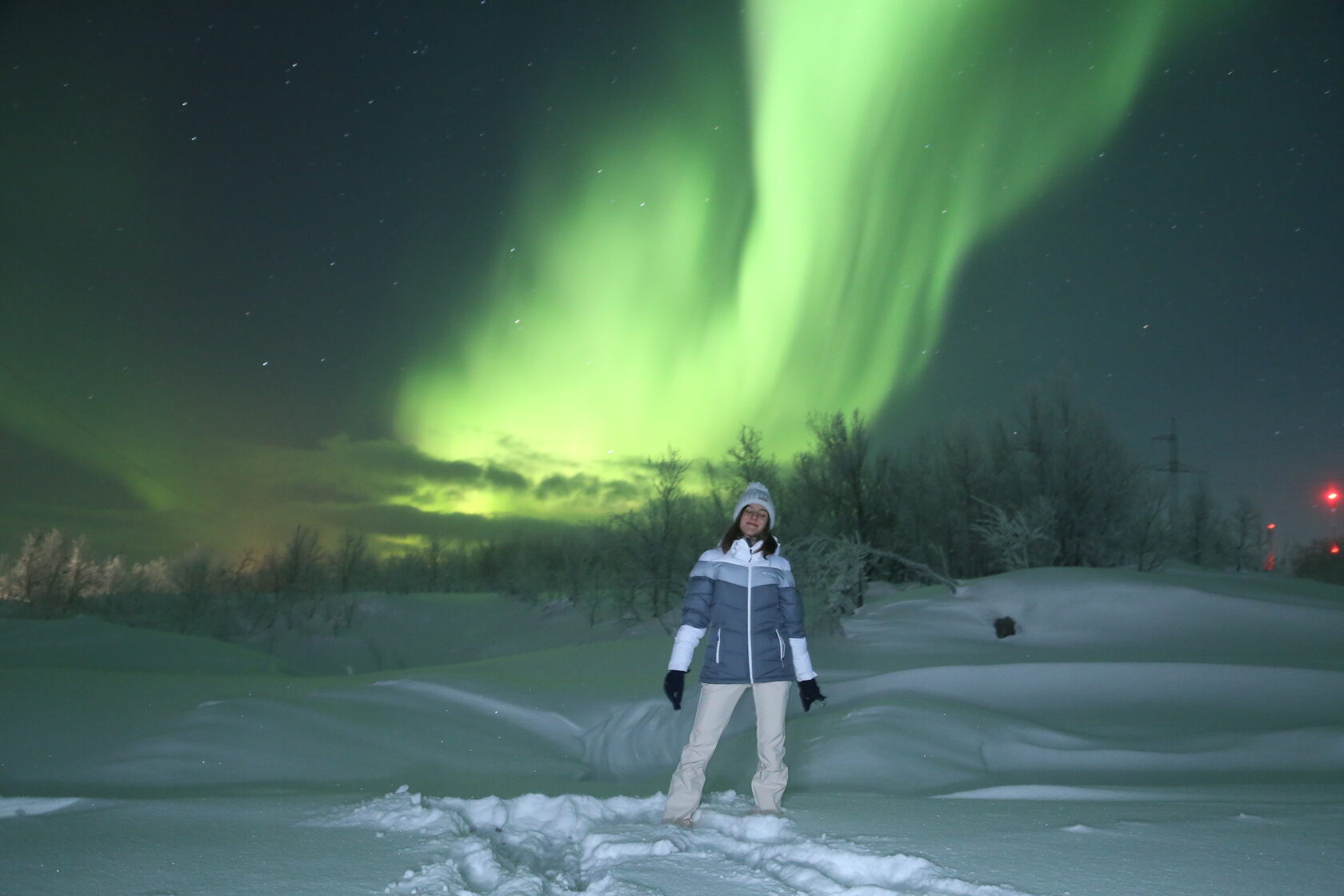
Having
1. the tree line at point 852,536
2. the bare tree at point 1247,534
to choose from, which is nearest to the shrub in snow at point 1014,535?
the tree line at point 852,536

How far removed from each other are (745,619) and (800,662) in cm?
45

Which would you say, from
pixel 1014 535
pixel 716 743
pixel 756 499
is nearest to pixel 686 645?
pixel 716 743

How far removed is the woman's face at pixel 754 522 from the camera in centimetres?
524

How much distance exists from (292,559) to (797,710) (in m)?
56.8

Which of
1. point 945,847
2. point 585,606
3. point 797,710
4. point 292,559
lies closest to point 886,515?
point 585,606

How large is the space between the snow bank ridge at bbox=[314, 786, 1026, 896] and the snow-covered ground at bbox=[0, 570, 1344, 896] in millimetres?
20

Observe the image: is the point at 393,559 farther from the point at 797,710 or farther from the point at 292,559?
the point at 797,710

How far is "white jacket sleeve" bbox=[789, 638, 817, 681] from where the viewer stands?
17.1 feet

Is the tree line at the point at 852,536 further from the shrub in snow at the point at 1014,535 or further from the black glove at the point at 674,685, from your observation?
the black glove at the point at 674,685

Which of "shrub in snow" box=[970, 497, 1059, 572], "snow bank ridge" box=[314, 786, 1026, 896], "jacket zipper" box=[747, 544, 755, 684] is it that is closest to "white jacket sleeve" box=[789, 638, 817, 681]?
"jacket zipper" box=[747, 544, 755, 684]

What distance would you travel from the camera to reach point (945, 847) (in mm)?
4000

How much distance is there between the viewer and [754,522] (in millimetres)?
5234

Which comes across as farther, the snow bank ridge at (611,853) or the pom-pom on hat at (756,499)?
the pom-pom on hat at (756,499)

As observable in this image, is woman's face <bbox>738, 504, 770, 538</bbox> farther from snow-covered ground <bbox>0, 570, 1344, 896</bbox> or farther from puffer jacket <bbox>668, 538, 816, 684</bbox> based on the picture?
snow-covered ground <bbox>0, 570, 1344, 896</bbox>
